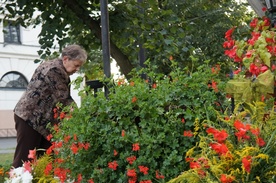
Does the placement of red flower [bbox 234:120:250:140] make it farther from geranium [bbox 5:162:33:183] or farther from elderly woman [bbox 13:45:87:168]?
elderly woman [bbox 13:45:87:168]

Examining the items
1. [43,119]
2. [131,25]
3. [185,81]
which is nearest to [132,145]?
[185,81]

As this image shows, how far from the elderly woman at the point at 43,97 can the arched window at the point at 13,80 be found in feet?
70.7

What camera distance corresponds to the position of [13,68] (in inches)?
1032

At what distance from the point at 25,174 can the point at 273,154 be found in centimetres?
188

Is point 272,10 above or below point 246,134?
above

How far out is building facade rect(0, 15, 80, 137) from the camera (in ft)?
82.0

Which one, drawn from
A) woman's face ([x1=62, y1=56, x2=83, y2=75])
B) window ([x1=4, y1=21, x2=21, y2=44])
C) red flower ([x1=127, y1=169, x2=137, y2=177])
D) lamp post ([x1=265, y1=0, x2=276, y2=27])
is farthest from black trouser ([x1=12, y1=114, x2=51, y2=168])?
window ([x1=4, y1=21, x2=21, y2=44])

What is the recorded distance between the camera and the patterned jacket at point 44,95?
4.34 m

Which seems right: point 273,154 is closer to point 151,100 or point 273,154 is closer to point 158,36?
point 151,100

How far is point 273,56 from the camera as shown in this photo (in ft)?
9.54

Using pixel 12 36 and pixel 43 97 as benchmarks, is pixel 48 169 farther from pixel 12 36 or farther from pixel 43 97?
pixel 12 36

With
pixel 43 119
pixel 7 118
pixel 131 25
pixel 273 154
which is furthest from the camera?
pixel 7 118

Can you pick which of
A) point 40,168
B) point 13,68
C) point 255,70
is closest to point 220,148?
point 255,70

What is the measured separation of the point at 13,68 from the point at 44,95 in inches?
888
